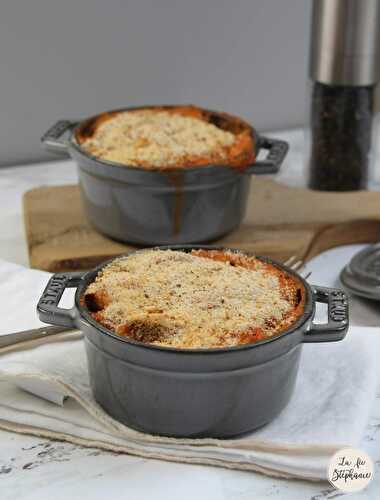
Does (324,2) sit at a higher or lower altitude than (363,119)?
higher

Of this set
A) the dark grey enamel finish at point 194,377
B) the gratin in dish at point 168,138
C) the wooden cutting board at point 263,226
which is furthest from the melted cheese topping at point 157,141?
the dark grey enamel finish at point 194,377

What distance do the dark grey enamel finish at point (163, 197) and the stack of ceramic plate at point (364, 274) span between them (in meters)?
0.21

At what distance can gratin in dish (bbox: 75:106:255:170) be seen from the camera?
1.46m

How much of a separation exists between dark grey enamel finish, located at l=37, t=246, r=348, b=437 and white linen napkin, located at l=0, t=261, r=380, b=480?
0.02m

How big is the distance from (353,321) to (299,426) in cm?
35

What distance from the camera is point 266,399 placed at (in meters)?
1.01

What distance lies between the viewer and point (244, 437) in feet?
3.34

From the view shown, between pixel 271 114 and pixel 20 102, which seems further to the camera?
pixel 271 114

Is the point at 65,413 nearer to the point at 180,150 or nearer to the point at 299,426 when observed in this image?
the point at 299,426

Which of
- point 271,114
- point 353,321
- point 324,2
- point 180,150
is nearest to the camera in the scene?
point 353,321

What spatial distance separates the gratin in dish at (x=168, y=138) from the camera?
146 centimetres

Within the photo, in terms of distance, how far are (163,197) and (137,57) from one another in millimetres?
571

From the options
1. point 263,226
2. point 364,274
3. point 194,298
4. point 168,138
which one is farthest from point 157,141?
point 194,298

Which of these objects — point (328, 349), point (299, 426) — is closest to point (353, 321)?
point (328, 349)
